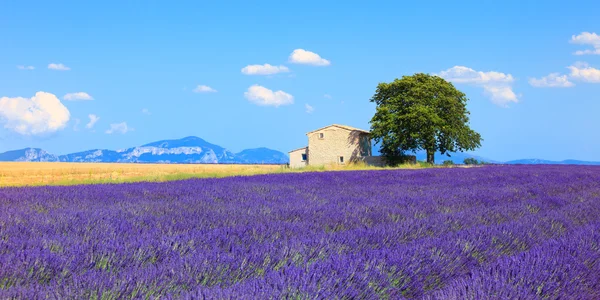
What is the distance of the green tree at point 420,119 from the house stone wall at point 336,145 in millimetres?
1810

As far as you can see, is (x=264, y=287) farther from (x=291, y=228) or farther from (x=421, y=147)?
(x=421, y=147)

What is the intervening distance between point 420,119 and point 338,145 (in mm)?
6674

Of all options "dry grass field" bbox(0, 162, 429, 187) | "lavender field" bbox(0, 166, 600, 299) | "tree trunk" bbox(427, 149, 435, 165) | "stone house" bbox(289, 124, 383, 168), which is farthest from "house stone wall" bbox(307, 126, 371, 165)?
"lavender field" bbox(0, 166, 600, 299)

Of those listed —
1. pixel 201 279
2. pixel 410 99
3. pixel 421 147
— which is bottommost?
pixel 201 279

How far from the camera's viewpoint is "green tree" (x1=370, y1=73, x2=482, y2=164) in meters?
34.1

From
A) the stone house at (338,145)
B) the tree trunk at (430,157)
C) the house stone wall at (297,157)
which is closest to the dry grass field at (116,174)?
the tree trunk at (430,157)

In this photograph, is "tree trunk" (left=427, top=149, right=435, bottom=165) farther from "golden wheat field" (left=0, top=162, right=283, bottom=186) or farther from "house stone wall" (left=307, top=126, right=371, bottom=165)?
"golden wheat field" (left=0, top=162, right=283, bottom=186)

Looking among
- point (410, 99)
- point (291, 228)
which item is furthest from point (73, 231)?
point (410, 99)

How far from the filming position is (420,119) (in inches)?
1308

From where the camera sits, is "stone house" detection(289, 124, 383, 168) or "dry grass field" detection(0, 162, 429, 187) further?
"stone house" detection(289, 124, 383, 168)

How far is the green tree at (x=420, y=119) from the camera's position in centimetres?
3409

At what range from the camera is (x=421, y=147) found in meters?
35.1

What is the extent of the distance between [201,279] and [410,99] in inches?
1298

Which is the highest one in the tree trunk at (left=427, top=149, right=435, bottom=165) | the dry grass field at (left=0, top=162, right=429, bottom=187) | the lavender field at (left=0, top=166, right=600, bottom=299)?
the tree trunk at (left=427, top=149, right=435, bottom=165)
